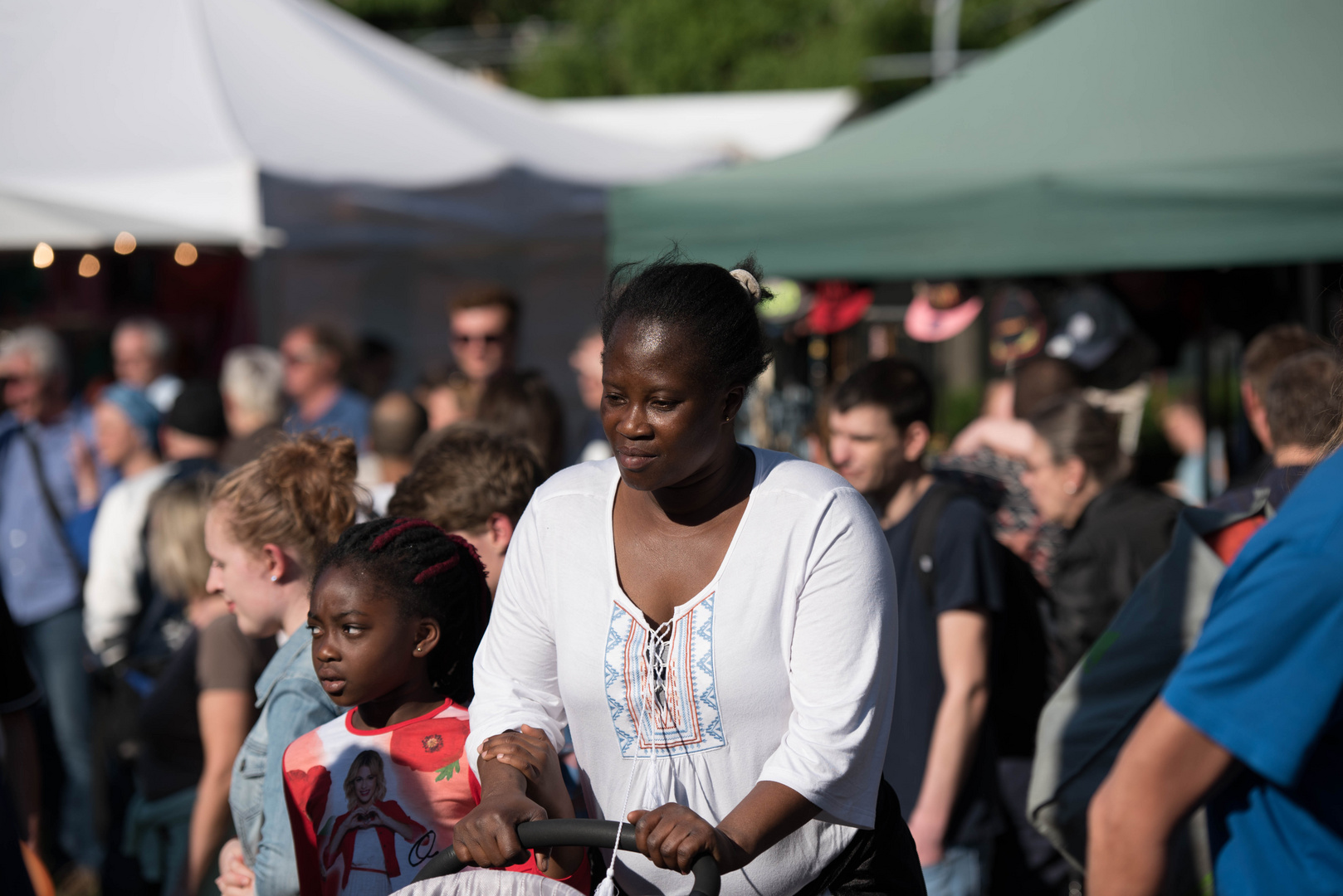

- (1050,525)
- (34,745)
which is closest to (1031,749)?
(1050,525)

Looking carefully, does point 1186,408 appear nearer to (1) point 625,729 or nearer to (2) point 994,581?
(2) point 994,581

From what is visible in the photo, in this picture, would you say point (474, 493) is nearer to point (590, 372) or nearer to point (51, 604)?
point (590, 372)

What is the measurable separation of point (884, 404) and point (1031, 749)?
1.17m

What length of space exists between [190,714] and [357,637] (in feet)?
4.81

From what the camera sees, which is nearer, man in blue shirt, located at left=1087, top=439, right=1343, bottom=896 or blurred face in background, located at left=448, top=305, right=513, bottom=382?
man in blue shirt, located at left=1087, top=439, right=1343, bottom=896

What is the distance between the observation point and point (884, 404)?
10.8 feet

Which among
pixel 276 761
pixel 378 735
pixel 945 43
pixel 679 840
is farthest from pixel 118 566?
pixel 945 43

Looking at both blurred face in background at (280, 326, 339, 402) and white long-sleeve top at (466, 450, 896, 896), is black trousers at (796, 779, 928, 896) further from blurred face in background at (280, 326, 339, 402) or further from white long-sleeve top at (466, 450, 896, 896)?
blurred face in background at (280, 326, 339, 402)

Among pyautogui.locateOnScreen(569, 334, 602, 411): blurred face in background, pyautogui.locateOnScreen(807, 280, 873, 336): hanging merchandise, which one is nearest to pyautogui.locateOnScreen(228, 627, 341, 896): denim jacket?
pyautogui.locateOnScreen(569, 334, 602, 411): blurred face in background

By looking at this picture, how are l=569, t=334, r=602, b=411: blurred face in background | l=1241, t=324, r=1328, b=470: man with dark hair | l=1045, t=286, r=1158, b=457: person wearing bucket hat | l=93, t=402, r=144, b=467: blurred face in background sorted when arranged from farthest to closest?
1. l=1045, t=286, r=1158, b=457: person wearing bucket hat
2. l=93, t=402, r=144, b=467: blurred face in background
3. l=569, t=334, r=602, b=411: blurred face in background
4. l=1241, t=324, r=1328, b=470: man with dark hair

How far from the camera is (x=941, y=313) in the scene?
246 inches

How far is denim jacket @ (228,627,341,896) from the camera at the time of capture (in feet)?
6.97

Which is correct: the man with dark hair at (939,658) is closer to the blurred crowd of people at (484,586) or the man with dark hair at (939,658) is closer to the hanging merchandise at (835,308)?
the blurred crowd of people at (484,586)

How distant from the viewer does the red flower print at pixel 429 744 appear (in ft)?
6.82
